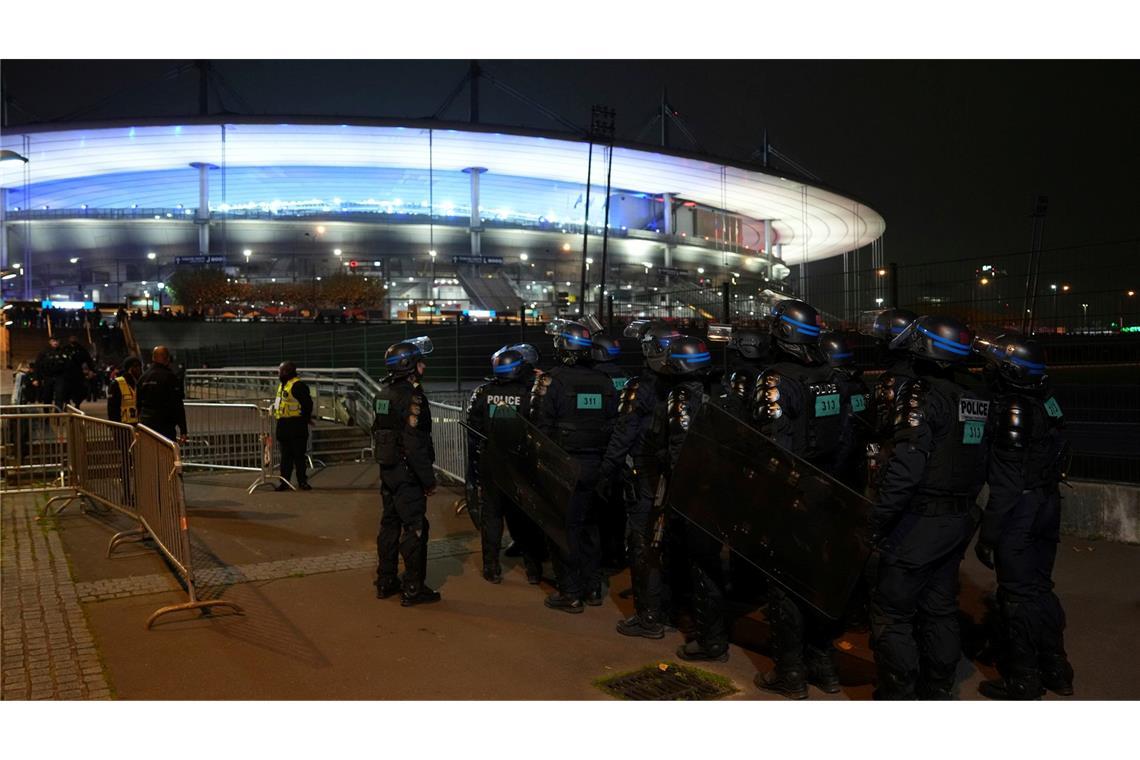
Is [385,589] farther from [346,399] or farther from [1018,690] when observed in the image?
[346,399]

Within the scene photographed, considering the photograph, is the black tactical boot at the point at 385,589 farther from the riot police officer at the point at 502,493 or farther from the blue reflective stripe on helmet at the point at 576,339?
the blue reflective stripe on helmet at the point at 576,339

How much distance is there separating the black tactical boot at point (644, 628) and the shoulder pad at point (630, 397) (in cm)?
137

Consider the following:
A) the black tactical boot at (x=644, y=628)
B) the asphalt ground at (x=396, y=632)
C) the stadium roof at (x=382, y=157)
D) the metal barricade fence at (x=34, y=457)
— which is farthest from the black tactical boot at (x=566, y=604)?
the stadium roof at (x=382, y=157)

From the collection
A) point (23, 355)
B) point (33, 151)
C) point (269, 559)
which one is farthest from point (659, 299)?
point (33, 151)

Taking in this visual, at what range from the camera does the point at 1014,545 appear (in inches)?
187

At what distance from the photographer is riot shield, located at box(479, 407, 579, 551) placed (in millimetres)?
6148

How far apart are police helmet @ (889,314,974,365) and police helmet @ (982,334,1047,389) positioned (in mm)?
403

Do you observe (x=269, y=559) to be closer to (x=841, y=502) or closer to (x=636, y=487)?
(x=636, y=487)

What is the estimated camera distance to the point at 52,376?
15.8 meters

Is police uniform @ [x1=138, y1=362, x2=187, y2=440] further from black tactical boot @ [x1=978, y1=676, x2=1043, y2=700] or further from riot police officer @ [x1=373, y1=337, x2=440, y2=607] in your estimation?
black tactical boot @ [x1=978, y1=676, x2=1043, y2=700]

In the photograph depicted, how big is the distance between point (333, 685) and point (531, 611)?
1852 mm

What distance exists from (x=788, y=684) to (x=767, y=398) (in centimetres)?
154

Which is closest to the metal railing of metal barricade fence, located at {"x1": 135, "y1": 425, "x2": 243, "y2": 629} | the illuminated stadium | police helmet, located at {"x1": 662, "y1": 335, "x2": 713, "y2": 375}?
metal barricade fence, located at {"x1": 135, "y1": 425, "x2": 243, "y2": 629}

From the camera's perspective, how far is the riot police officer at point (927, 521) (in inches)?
167
